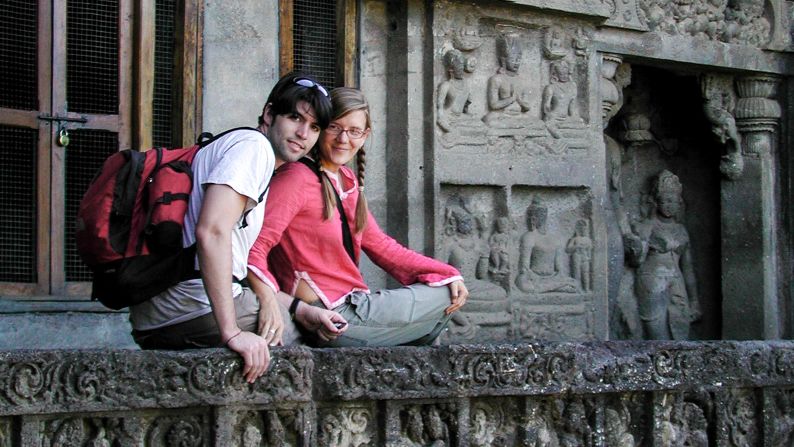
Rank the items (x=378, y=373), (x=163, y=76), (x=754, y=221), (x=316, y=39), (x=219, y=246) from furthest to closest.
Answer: (x=754, y=221), (x=316, y=39), (x=163, y=76), (x=378, y=373), (x=219, y=246)

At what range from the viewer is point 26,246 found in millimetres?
7633

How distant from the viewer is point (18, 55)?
764 cm

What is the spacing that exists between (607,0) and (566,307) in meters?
2.20

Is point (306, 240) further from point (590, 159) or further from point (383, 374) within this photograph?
point (590, 159)

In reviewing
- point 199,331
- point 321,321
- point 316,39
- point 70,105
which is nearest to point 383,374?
point 321,321

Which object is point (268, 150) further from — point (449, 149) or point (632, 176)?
point (632, 176)

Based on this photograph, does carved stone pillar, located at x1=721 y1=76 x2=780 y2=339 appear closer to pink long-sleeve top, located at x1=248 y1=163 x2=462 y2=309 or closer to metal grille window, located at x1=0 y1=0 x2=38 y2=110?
pink long-sleeve top, located at x1=248 y1=163 x2=462 y2=309

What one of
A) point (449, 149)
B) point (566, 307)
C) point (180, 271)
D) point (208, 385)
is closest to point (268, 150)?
point (180, 271)

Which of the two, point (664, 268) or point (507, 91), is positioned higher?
point (507, 91)

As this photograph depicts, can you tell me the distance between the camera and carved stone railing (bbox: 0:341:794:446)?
491 cm

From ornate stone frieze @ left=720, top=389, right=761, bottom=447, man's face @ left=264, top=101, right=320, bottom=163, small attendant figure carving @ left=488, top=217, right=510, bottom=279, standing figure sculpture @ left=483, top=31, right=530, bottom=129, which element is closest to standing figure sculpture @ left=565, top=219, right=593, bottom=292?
small attendant figure carving @ left=488, top=217, right=510, bottom=279

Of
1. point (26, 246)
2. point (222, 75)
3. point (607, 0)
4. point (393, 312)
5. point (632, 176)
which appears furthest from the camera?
point (632, 176)

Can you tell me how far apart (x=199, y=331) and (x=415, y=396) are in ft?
3.25

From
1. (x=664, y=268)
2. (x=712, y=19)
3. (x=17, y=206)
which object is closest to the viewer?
(x=17, y=206)
